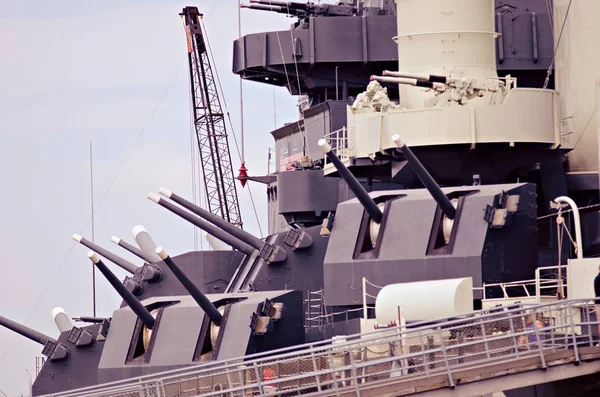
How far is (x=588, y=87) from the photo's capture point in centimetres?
3431

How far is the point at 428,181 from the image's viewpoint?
93.6ft

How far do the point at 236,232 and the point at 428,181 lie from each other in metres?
10.2

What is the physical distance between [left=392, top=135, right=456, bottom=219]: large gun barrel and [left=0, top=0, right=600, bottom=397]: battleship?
Answer: 3 centimetres

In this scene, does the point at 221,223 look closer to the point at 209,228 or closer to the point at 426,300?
the point at 209,228

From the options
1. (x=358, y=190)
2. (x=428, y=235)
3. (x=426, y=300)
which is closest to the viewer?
(x=426, y=300)

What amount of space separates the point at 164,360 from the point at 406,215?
607 centimetres

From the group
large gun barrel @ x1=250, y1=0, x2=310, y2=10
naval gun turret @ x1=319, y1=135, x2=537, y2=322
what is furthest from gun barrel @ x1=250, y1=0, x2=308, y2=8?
naval gun turret @ x1=319, y1=135, x2=537, y2=322

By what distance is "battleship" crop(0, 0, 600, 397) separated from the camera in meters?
21.9

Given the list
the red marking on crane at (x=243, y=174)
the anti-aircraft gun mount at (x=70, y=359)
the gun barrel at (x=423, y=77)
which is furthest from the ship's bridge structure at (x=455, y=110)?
the red marking on crane at (x=243, y=174)

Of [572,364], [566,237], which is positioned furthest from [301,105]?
[572,364]

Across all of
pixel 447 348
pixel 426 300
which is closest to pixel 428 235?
pixel 426 300

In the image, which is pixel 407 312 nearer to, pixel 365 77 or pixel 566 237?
pixel 566 237

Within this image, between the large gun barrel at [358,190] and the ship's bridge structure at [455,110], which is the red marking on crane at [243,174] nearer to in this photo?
the ship's bridge structure at [455,110]

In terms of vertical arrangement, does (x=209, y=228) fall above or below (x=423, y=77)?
below
